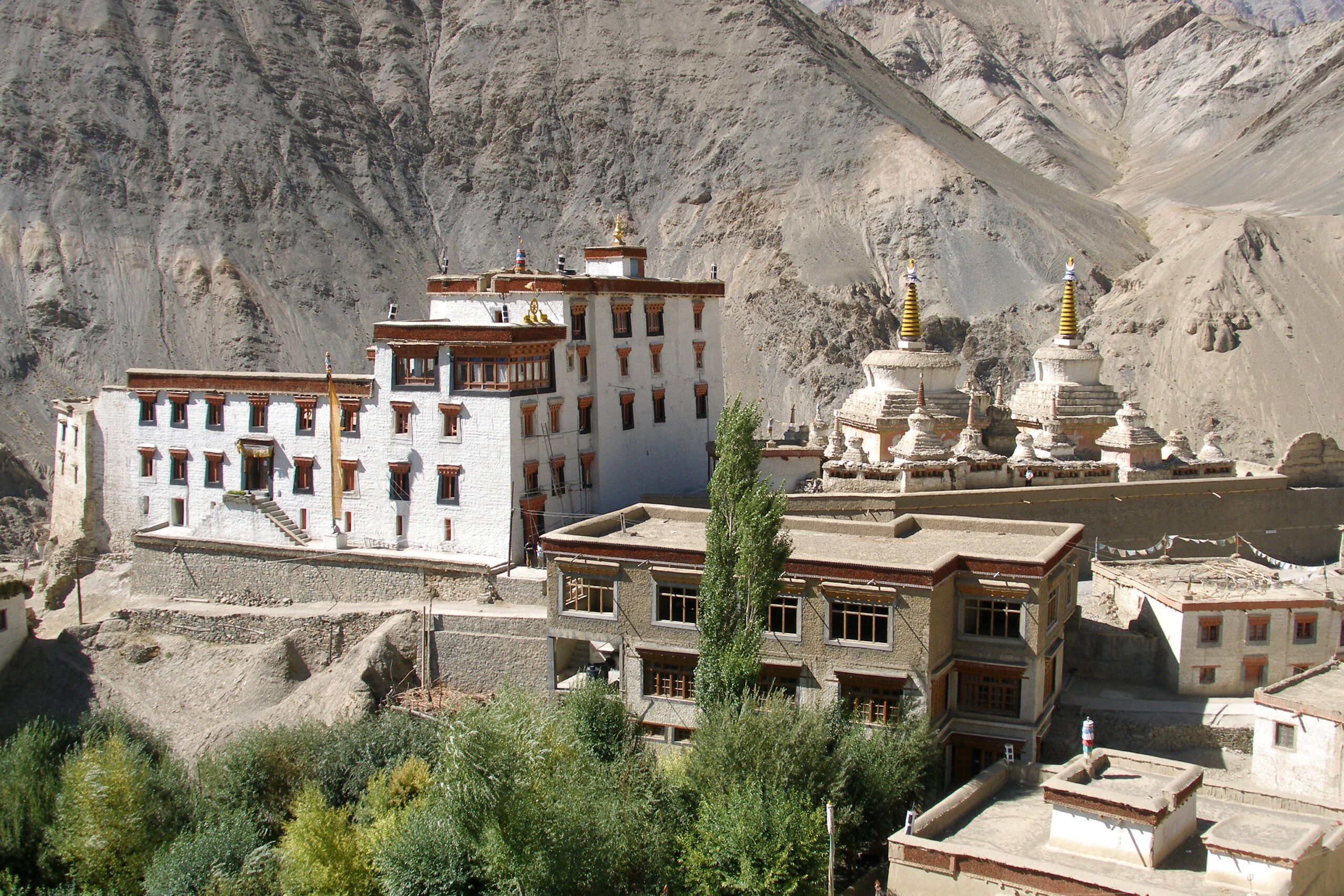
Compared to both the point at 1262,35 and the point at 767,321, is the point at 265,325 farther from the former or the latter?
the point at 1262,35

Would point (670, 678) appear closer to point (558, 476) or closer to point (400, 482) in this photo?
point (558, 476)

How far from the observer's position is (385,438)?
36969 millimetres

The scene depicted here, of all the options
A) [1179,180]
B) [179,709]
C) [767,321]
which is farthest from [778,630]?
[1179,180]

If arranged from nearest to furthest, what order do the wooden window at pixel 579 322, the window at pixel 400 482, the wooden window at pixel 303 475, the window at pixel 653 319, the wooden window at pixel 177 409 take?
the window at pixel 400 482 → the wooden window at pixel 303 475 → the wooden window at pixel 579 322 → the wooden window at pixel 177 409 → the window at pixel 653 319

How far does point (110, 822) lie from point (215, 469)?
15.8 meters

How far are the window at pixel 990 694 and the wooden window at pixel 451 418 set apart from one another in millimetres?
15698

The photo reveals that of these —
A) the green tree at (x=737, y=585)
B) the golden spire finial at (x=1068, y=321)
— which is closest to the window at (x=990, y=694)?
the green tree at (x=737, y=585)

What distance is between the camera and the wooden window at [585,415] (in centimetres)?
3884

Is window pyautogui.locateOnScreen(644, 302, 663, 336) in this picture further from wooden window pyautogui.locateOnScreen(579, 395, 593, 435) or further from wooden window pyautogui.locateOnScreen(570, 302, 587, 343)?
wooden window pyautogui.locateOnScreen(579, 395, 593, 435)

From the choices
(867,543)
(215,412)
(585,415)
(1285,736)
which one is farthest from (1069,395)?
(215,412)

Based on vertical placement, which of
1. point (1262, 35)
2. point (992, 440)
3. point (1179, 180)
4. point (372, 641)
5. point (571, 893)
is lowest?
point (571, 893)

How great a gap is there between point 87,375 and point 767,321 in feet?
126

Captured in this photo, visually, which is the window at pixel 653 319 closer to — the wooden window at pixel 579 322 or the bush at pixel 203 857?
the wooden window at pixel 579 322

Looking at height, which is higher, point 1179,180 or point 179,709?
point 1179,180
